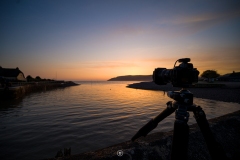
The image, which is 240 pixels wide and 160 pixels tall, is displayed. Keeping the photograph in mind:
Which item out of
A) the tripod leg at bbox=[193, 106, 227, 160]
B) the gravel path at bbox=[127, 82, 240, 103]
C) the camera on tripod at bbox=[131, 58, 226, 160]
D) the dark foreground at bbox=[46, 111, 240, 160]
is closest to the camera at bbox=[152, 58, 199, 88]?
the camera on tripod at bbox=[131, 58, 226, 160]

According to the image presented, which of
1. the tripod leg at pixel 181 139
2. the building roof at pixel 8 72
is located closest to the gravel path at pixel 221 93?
the tripod leg at pixel 181 139

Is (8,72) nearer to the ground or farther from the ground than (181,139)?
farther from the ground

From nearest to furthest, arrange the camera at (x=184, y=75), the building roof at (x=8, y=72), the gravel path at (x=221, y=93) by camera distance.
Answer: the camera at (x=184, y=75), the gravel path at (x=221, y=93), the building roof at (x=8, y=72)

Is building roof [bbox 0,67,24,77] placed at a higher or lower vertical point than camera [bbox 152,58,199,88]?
higher

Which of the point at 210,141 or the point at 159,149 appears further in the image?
the point at 159,149

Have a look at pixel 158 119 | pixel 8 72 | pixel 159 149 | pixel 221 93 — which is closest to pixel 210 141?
pixel 158 119

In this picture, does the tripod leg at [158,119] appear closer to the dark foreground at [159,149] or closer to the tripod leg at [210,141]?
the tripod leg at [210,141]

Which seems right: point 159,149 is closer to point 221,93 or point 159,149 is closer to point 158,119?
point 158,119

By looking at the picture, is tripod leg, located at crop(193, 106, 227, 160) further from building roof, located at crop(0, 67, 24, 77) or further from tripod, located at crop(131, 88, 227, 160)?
building roof, located at crop(0, 67, 24, 77)

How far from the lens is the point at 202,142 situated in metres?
2.38

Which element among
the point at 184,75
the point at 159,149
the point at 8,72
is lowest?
the point at 159,149

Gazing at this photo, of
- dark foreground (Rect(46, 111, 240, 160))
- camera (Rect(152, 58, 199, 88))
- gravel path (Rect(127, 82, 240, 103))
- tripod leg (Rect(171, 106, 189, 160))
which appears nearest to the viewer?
tripod leg (Rect(171, 106, 189, 160))

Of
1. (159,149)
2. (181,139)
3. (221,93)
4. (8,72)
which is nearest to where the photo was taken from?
(181,139)

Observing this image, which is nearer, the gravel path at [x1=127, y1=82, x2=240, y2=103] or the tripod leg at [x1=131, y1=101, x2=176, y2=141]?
the tripod leg at [x1=131, y1=101, x2=176, y2=141]
